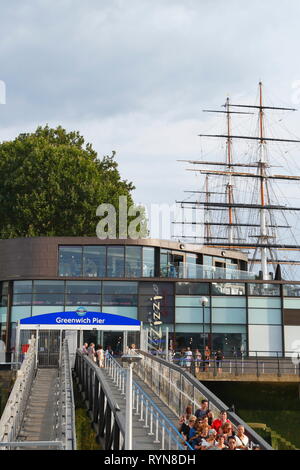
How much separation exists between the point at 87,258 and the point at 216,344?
10.0 metres

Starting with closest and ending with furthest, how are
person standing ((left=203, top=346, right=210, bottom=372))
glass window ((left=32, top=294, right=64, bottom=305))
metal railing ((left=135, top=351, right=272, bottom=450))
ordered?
metal railing ((left=135, top=351, right=272, bottom=450)) < person standing ((left=203, top=346, right=210, bottom=372)) < glass window ((left=32, top=294, right=64, bottom=305))

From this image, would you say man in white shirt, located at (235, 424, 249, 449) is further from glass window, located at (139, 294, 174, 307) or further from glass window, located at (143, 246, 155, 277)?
glass window, located at (143, 246, 155, 277)

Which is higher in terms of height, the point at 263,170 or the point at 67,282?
the point at 263,170

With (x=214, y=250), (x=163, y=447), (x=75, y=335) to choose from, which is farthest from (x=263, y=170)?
(x=163, y=447)

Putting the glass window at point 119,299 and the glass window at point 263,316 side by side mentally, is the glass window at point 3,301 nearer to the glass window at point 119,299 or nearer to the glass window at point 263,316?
the glass window at point 119,299

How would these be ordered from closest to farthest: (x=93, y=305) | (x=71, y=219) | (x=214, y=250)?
(x=93, y=305) → (x=214, y=250) → (x=71, y=219)

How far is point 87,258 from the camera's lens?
146ft

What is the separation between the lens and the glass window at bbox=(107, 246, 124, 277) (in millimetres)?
44469

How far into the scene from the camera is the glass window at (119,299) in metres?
44.0

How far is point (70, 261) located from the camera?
44531 millimetres

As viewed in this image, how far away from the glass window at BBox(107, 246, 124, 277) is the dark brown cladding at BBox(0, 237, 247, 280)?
0.46 m

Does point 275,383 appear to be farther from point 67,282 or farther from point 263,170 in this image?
point 263,170

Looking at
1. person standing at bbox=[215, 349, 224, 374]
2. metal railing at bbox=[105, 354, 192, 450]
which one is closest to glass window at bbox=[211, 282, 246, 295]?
person standing at bbox=[215, 349, 224, 374]

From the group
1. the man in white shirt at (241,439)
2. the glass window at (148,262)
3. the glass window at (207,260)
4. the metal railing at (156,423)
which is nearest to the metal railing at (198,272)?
the glass window at (148,262)
